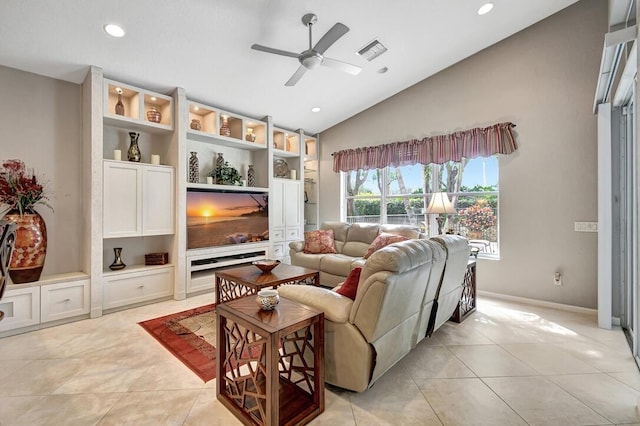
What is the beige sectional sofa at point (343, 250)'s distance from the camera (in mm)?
4223

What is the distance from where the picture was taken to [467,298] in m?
3.40

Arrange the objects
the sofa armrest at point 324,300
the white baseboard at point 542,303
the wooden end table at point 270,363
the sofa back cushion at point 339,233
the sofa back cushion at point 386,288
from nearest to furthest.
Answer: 1. the wooden end table at point 270,363
2. the sofa back cushion at point 386,288
3. the sofa armrest at point 324,300
4. the white baseboard at point 542,303
5. the sofa back cushion at point 339,233

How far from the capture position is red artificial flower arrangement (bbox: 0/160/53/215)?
9.76ft

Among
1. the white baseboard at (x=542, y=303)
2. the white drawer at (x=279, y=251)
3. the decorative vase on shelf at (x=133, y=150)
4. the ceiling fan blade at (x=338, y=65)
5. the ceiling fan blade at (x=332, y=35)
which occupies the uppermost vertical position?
the ceiling fan blade at (x=332, y=35)

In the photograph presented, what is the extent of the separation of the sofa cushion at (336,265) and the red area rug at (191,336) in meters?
1.65

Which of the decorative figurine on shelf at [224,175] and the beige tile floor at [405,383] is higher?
the decorative figurine on shelf at [224,175]

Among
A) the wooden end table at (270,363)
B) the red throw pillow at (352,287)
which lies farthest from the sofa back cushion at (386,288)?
the wooden end table at (270,363)

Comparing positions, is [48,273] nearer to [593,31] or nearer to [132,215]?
[132,215]

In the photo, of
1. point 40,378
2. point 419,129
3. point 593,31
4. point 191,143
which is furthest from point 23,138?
point 593,31

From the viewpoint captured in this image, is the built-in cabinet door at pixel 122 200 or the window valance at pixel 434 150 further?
the window valance at pixel 434 150

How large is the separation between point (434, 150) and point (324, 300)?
3580mm

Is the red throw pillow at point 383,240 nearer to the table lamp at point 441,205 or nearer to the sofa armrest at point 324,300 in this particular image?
the table lamp at point 441,205

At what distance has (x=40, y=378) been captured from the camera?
7.11 ft

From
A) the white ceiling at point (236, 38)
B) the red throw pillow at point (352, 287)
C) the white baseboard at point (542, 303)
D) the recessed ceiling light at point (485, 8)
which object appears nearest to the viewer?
the red throw pillow at point (352, 287)
